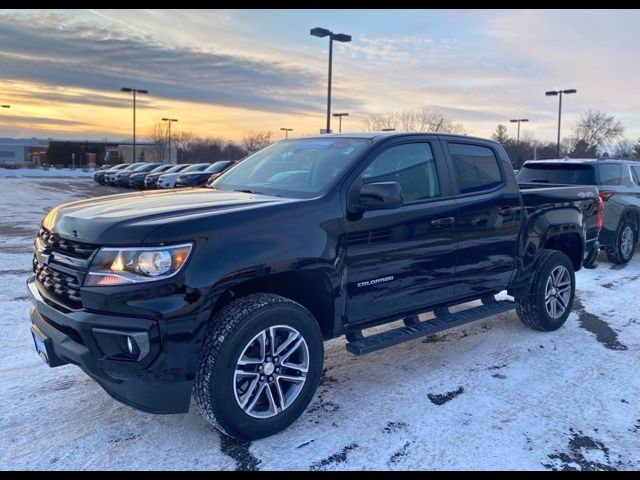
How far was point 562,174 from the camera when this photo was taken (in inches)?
363

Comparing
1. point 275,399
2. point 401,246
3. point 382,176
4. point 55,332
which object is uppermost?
point 382,176

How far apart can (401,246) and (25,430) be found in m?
2.77

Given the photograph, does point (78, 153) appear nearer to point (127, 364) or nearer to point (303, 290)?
point (303, 290)

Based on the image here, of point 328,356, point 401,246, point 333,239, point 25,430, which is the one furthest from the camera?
point 328,356

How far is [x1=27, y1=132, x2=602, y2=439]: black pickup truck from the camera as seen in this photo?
9.51 ft

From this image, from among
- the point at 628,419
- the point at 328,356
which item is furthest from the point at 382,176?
the point at 628,419

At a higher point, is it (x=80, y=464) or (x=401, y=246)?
(x=401, y=246)

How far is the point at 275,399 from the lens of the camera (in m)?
3.31

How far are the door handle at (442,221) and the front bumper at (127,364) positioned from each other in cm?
226

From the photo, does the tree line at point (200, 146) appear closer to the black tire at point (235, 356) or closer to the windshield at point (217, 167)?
the windshield at point (217, 167)

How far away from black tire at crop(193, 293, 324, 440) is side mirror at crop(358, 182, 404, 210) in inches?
33.8

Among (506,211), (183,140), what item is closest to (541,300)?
(506,211)

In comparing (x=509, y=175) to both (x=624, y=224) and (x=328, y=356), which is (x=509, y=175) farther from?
(x=624, y=224)

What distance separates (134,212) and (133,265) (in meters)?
0.49
